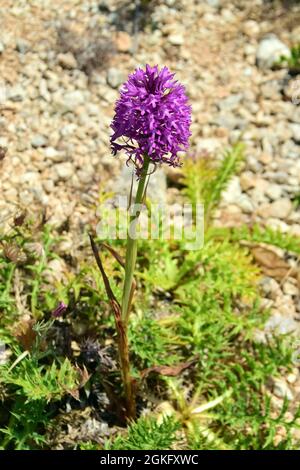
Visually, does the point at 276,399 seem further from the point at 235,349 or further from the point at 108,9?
the point at 108,9

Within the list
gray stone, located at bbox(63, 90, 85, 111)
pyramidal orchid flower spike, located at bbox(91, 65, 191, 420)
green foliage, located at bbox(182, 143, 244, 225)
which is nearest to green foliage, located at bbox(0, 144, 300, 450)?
green foliage, located at bbox(182, 143, 244, 225)

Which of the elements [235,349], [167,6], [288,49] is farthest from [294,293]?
[167,6]

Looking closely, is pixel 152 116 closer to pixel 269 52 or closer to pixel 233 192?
pixel 233 192

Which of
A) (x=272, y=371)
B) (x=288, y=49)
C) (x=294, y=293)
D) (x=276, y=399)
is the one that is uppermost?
(x=288, y=49)

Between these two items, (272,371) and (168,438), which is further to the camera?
(272,371)

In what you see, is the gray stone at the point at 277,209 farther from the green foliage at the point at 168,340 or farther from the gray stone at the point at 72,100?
the gray stone at the point at 72,100

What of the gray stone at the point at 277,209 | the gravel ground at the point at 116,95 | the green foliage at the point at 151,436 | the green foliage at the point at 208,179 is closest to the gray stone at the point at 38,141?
the gravel ground at the point at 116,95
